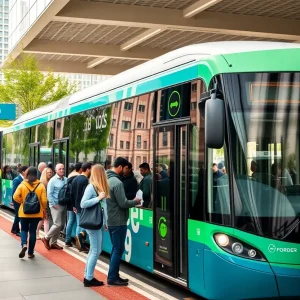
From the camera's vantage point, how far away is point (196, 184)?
754 cm

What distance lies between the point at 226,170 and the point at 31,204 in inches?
202

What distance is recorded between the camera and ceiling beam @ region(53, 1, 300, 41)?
26250mm

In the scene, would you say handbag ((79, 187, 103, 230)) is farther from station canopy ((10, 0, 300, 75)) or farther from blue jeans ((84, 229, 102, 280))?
station canopy ((10, 0, 300, 75))

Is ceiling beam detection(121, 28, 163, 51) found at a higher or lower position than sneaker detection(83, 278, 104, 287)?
higher

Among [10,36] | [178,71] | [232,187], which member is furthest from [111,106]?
[10,36]

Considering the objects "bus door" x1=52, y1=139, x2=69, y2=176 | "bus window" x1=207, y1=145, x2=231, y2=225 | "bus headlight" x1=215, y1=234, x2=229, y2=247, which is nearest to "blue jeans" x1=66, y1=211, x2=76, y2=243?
"bus door" x1=52, y1=139, x2=69, y2=176

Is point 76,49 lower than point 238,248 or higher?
higher

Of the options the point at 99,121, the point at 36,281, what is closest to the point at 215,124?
the point at 36,281

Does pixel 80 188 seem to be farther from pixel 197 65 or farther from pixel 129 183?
pixel 197 65

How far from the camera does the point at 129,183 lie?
31.3 ft

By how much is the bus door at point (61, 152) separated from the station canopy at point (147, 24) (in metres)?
10.8

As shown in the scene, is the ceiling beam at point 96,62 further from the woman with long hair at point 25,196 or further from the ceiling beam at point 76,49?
the woman with long hair at point 25,196

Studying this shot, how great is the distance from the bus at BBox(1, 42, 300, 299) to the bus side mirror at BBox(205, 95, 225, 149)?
0.01 m

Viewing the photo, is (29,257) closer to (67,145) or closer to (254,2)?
(67,145)
